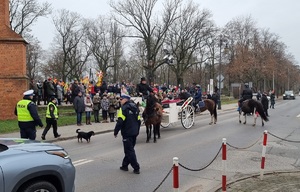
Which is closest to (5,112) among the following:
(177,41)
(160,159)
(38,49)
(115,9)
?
(160,159)

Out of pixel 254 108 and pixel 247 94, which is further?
pixel 247 94

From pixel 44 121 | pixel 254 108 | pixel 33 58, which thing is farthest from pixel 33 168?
pixel 33 58

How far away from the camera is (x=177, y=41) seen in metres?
57.3

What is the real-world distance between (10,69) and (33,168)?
1691cm

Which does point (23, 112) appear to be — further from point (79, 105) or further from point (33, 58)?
point (33, 58)

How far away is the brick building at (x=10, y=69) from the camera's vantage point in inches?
770

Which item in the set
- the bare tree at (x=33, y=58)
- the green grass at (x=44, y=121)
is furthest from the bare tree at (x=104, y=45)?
the green grass at (x=44, y=121)

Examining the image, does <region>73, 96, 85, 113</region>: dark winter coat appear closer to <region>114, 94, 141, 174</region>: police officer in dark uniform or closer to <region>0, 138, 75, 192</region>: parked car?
<region>114, 94, 141, 174</region>: police officer in dark uniform

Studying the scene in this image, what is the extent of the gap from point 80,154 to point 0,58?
39.3ft

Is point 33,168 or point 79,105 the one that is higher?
point 79,105

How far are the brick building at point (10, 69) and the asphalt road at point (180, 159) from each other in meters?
7.40

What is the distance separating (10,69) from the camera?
65.2 ft

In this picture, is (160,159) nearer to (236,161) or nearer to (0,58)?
(236,161)

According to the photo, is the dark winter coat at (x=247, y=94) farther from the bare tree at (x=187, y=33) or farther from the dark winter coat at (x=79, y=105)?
the bare tree at (x=187, y=33)
